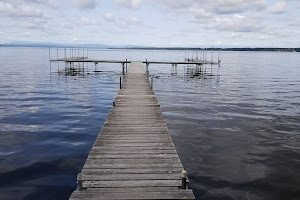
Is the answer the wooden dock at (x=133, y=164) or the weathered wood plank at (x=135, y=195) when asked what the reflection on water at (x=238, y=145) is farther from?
the weathered wood plank at (x=135, y=195)

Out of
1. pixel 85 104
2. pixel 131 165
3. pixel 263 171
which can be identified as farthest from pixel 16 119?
pixel 263 171

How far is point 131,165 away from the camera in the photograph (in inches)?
295

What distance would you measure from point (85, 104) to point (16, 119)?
6.02 metres

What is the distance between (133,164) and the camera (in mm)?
7551

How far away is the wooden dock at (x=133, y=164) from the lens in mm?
6182

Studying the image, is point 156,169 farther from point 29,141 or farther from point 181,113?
point 181,113

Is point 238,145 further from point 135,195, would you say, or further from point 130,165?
point 135,195

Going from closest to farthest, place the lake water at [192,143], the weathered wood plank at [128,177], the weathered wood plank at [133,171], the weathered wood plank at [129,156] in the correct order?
the weathered wood plank at [128,177]
the weathered wood plank at [133,171]
the weathered wood plank at [129,156]
the lake water at [192,143]

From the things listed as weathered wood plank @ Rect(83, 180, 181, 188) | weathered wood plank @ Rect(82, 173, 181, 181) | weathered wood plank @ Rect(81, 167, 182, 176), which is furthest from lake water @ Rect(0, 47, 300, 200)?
weathered wood plank @ Rect(83, 180, 181, 188)

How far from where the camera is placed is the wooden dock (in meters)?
6.18

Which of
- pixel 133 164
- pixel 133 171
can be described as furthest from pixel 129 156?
pixel 133 171

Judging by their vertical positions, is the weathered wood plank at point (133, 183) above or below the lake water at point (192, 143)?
above

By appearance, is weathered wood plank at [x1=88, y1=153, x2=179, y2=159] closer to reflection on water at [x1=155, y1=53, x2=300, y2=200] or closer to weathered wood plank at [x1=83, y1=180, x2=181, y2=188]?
weathered wood plank at [x1=83, y1=180, x2=181, y2=188]

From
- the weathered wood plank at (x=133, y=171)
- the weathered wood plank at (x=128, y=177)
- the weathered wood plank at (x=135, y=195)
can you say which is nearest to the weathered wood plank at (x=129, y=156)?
the weathered wood plank at (x=133, y=171)
